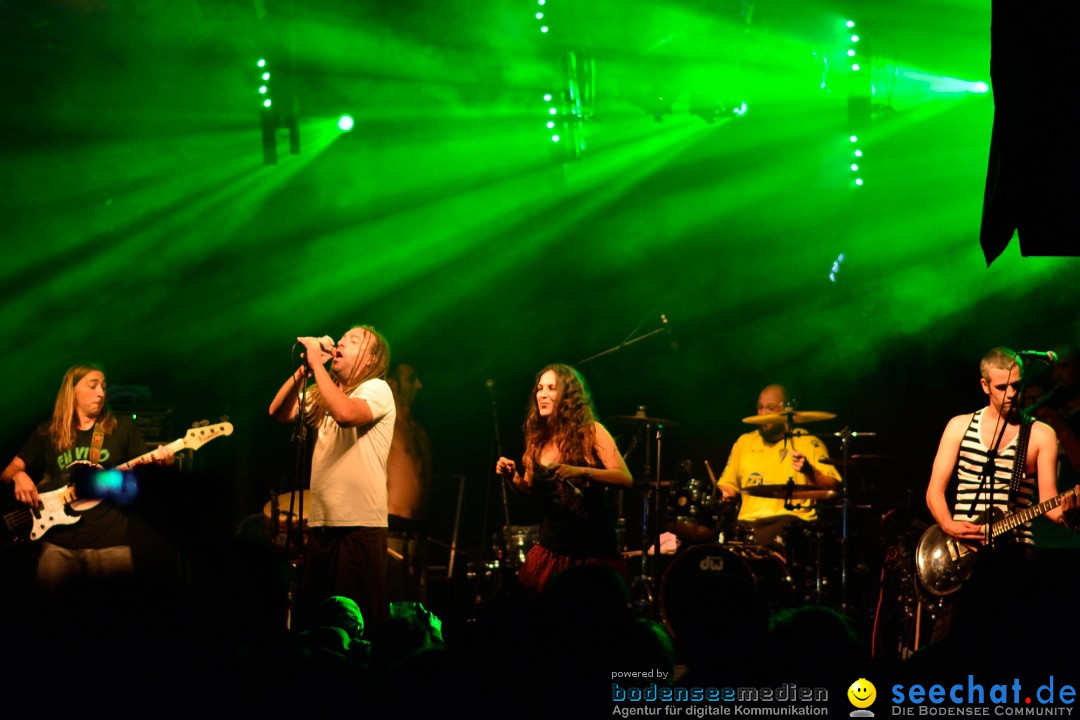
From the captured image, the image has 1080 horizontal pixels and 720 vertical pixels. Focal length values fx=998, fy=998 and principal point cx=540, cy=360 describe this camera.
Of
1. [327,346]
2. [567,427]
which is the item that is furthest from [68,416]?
[567,427]

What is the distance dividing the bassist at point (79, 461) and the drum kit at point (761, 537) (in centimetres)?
359

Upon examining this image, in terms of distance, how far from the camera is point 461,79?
8.56 m

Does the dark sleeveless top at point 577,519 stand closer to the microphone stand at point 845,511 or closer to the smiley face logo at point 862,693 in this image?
the microphone stand at point 845,511

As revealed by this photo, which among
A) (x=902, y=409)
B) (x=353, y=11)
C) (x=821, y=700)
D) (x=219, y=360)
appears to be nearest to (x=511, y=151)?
(x=353, y=11)

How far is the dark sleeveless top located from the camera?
527 cm

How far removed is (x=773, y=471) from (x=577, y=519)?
140 inches

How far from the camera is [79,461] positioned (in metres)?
6.39

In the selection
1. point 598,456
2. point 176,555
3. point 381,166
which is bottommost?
point 176,555

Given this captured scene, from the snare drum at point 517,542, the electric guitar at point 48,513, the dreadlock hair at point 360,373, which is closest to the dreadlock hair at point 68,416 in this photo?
the electric guitar at point 48,513

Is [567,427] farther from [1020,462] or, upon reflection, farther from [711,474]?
[711,474]

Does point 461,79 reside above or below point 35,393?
above

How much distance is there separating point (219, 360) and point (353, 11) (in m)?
3.50

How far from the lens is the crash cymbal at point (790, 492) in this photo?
296 inches

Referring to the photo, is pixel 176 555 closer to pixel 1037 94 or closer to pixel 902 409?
pixel 902 409
